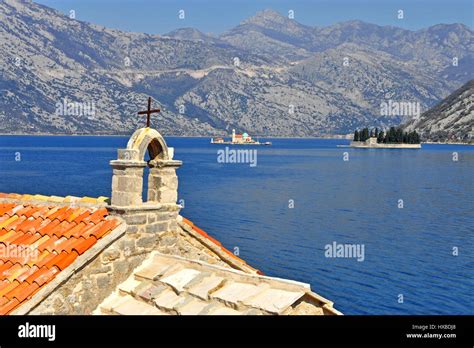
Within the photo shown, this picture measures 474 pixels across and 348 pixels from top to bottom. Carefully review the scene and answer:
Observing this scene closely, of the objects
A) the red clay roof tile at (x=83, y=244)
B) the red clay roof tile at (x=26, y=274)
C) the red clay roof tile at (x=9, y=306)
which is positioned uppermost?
the red clay roof tile at (x=83, y=244)

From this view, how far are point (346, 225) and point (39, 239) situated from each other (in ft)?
201

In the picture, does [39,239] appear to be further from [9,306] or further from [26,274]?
[9,306]

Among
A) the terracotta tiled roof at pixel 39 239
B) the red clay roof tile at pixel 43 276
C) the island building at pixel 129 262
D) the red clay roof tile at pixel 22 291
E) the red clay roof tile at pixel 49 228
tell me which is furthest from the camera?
the red clay roof tile at pixel 49 228

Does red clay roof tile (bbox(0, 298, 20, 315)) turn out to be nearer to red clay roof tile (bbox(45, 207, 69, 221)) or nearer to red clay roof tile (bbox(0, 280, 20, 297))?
red clay roof tile (bbox(0, 280, 20, 297))

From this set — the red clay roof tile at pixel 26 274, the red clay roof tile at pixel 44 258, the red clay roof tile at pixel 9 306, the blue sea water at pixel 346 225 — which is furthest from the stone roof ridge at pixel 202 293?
the blue sea water at pixel 346 225

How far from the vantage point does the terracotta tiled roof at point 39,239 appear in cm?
1205

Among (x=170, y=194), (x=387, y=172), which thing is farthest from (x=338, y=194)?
(x=170, y=194)

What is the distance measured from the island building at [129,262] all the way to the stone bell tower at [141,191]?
0.02 metres

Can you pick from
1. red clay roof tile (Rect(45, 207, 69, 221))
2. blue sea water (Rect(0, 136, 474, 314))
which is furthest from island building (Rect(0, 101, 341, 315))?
blue sea water (Rect(0, 136, 474, 314))

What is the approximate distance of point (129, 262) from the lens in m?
13.3

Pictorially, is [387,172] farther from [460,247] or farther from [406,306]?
[406,306]

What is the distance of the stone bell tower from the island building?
1.0 inches

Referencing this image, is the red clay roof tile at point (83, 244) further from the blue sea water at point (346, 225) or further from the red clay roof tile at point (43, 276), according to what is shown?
the blue sea water at point (346, 225)
